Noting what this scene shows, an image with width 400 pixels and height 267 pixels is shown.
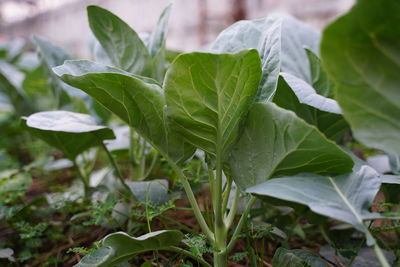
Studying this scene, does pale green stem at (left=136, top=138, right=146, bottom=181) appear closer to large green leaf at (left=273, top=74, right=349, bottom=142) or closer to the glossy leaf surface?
the glossy leaf surface

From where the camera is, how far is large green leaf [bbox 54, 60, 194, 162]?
22.7 inches

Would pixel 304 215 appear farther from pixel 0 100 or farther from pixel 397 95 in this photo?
pixel 0 100

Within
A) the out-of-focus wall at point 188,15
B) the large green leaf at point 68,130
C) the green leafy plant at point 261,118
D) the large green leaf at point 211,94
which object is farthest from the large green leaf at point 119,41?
the out-of-focus wall at point 188,15

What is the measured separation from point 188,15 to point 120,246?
13.3 feet

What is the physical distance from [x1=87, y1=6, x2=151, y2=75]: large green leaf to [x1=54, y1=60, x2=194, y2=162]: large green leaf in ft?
0.60

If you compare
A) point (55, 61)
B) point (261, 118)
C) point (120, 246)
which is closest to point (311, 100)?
point (261, 118)

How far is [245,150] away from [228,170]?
0.07m

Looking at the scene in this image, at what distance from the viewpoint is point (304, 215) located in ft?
2.32

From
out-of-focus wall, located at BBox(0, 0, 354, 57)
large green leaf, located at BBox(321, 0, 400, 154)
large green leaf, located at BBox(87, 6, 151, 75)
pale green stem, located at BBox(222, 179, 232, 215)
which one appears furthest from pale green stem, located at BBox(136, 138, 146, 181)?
out-of-focus wall, located at BBox(0, 0, 354, 57)

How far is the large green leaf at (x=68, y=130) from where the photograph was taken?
68 cm

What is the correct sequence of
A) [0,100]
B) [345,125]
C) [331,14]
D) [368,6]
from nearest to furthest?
1. [368,6]
2. [345,125]
3. [0,100]
4. [331,14]

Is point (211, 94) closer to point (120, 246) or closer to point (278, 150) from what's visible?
point (278, 150)

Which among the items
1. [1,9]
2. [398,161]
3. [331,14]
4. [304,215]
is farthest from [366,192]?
[1,9]

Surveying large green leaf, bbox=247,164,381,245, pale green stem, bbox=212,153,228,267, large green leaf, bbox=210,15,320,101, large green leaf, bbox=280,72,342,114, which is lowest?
pale green stem, bbox=212,153,228,267
